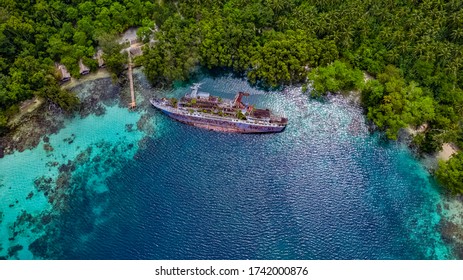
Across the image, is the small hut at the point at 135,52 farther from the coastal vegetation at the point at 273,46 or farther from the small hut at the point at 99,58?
the small hut at the point at 99,58

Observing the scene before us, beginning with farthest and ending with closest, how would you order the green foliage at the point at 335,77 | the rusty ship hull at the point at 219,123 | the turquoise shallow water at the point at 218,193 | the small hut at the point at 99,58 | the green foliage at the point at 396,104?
the small hut at the point at 99,58, the green foliage at the point at 335,77, the rusty ship hull at the point at 219,123, the green foliage at the point at 396,104, the turquoise shallow water at the point at 218,193

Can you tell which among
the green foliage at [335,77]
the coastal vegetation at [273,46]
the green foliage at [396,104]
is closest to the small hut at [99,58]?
the coastal vegetation at [273,46]

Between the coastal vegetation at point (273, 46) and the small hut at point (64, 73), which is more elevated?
the coastal vegetation at point (273, 46)

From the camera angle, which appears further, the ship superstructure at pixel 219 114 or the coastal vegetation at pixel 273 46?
the coastal vegetation at pixel 273 46

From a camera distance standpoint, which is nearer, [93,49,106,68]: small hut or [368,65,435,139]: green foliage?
[368,65,435,139]: green foliage

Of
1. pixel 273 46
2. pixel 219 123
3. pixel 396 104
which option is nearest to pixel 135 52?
pixel 219 123

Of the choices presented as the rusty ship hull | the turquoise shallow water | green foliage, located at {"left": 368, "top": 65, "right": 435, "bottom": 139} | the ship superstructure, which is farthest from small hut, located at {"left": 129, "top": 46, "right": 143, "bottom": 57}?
green foliage, located at {"left": 368, "top": 65, "right": 435, "bottom": 139}

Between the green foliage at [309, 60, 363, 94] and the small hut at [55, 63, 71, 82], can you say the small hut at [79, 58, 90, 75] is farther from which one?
the green foliage at [309, 60, 363, 94]

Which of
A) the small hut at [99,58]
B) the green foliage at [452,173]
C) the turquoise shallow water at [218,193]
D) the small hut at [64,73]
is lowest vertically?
the turquoise shallow water at [218,193]
